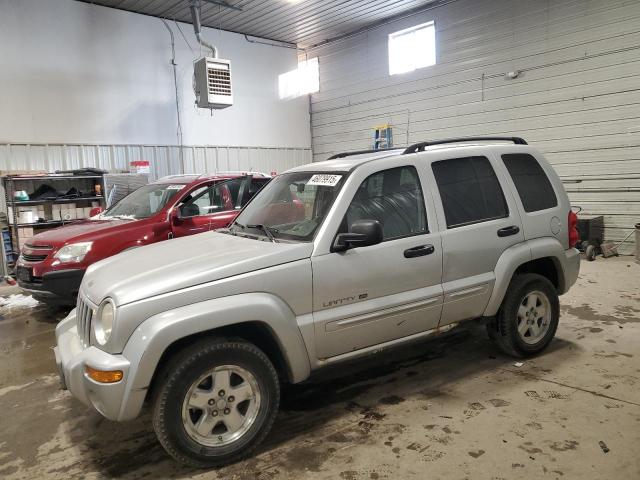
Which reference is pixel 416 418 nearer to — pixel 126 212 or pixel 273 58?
pixel 126 212

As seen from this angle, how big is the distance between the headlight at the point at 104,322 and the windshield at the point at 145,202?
3724 millimetres

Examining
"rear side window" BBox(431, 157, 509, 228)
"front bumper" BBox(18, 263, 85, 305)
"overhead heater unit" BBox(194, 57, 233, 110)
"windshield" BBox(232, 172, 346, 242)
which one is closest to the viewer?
"windshield" BBox(232, 172, 346, 242)

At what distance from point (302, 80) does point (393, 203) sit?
465 inches

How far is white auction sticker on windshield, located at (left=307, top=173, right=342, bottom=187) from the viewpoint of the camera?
310 centimetres

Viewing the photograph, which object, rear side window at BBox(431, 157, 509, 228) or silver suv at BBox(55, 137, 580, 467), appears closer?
silver suv at BBox(55, 137, 580, 467)

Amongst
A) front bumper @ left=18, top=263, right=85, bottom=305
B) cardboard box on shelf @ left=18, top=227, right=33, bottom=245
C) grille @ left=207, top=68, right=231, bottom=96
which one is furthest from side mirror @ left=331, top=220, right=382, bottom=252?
grille @ left=207, top=68, right=231, bottom=96

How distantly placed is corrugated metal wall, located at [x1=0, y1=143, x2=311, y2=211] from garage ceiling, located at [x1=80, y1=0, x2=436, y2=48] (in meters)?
3.05

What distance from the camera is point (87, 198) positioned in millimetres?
8961

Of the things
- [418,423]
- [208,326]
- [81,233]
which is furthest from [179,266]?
[81,233]

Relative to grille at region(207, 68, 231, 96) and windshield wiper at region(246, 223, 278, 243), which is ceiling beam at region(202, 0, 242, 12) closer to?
grille at region(207, 68, 231, 96)

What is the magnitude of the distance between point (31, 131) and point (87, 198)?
1800 mm

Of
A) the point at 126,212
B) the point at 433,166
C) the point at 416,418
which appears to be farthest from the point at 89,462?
the point at 126,212

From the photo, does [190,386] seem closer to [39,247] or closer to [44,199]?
[39,247]

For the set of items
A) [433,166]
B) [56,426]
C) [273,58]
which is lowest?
[56,426]
